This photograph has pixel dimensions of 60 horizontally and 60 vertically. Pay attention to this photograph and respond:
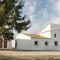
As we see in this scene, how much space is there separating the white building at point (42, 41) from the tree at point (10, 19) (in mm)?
38243

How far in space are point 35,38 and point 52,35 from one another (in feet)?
20.2

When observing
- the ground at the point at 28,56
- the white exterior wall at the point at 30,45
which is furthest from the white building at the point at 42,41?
the ground at the point at 28,56

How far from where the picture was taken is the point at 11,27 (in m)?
28.3

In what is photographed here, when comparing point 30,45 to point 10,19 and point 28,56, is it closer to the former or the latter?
point 28,56

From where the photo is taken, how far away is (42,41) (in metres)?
70.1

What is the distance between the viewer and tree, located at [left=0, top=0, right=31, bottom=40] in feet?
86.3

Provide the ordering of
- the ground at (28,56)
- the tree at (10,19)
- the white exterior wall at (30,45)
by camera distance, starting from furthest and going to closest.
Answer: the white exterior wall at (30,45) < the ground at (28,56) < the tree at (10,19)

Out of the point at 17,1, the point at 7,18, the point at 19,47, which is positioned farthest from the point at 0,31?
the point at 19,47

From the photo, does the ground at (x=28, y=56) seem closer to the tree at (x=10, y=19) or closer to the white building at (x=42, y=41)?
the tree at (x=10, y=19)

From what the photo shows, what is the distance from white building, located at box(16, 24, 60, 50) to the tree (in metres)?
38.2

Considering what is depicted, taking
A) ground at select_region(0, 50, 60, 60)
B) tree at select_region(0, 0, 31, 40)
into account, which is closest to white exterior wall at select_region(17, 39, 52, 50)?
ground at select_region(0, 50, 60, 60)

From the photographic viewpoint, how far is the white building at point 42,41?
68500 mm

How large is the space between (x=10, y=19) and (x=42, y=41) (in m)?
43.4

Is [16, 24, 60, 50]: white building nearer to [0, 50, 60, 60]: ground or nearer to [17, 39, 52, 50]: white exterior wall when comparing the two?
[17, 39, 52, 50]: white exterior wall
